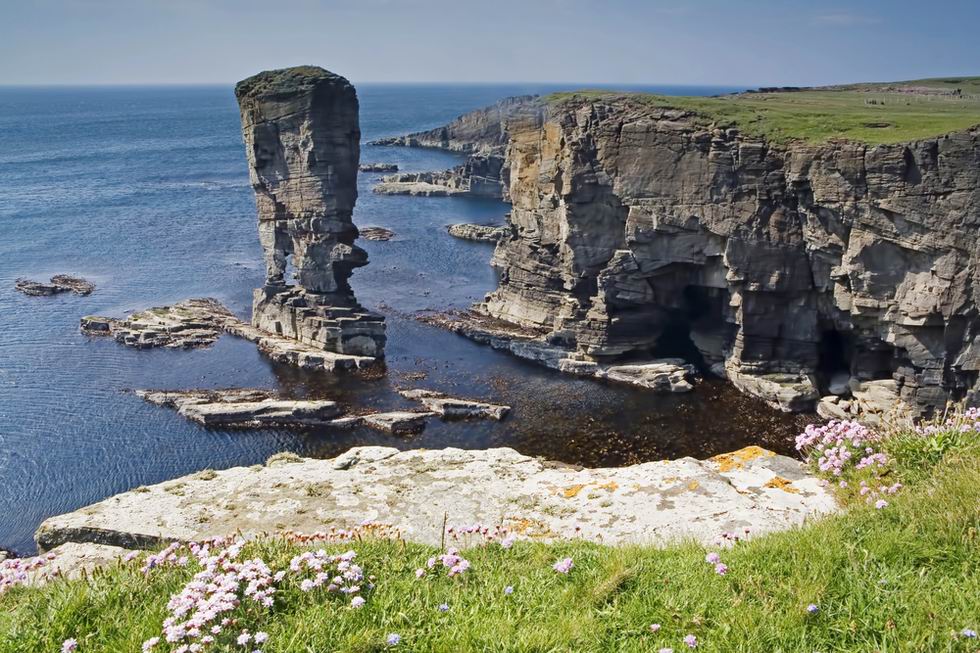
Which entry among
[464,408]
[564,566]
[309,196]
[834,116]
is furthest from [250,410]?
[834,116]

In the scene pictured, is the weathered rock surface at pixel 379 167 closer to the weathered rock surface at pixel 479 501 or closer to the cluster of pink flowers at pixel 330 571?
the weathered rock surface at pixel 479 501

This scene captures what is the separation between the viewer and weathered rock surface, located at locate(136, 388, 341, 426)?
42.2 meters

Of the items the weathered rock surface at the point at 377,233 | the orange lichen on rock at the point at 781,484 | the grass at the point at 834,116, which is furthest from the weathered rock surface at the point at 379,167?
the orange lichen on rock at the point at 781,484

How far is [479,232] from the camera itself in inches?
3381

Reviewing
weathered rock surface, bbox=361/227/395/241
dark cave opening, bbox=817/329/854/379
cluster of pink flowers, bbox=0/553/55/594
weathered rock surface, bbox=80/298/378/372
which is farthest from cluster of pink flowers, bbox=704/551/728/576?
weathered rock surface, bbox=361/227/395/241

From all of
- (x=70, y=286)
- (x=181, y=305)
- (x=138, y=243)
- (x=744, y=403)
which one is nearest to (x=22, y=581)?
(x=744, y=403)

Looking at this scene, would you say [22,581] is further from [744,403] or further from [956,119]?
[956,119]

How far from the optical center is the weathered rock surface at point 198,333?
50531 millimetres

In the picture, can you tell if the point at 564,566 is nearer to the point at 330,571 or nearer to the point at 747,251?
the point at 330,571

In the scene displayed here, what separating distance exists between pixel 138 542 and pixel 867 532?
13.7 metres

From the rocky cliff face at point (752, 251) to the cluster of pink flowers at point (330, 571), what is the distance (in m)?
35.4

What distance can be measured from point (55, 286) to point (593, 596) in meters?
68.6

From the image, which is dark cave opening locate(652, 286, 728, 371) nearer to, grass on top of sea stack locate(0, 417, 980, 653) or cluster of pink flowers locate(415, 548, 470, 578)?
grass on top of sea stack locate(0, 417, 980, 653)

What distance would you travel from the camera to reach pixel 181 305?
6116cm
